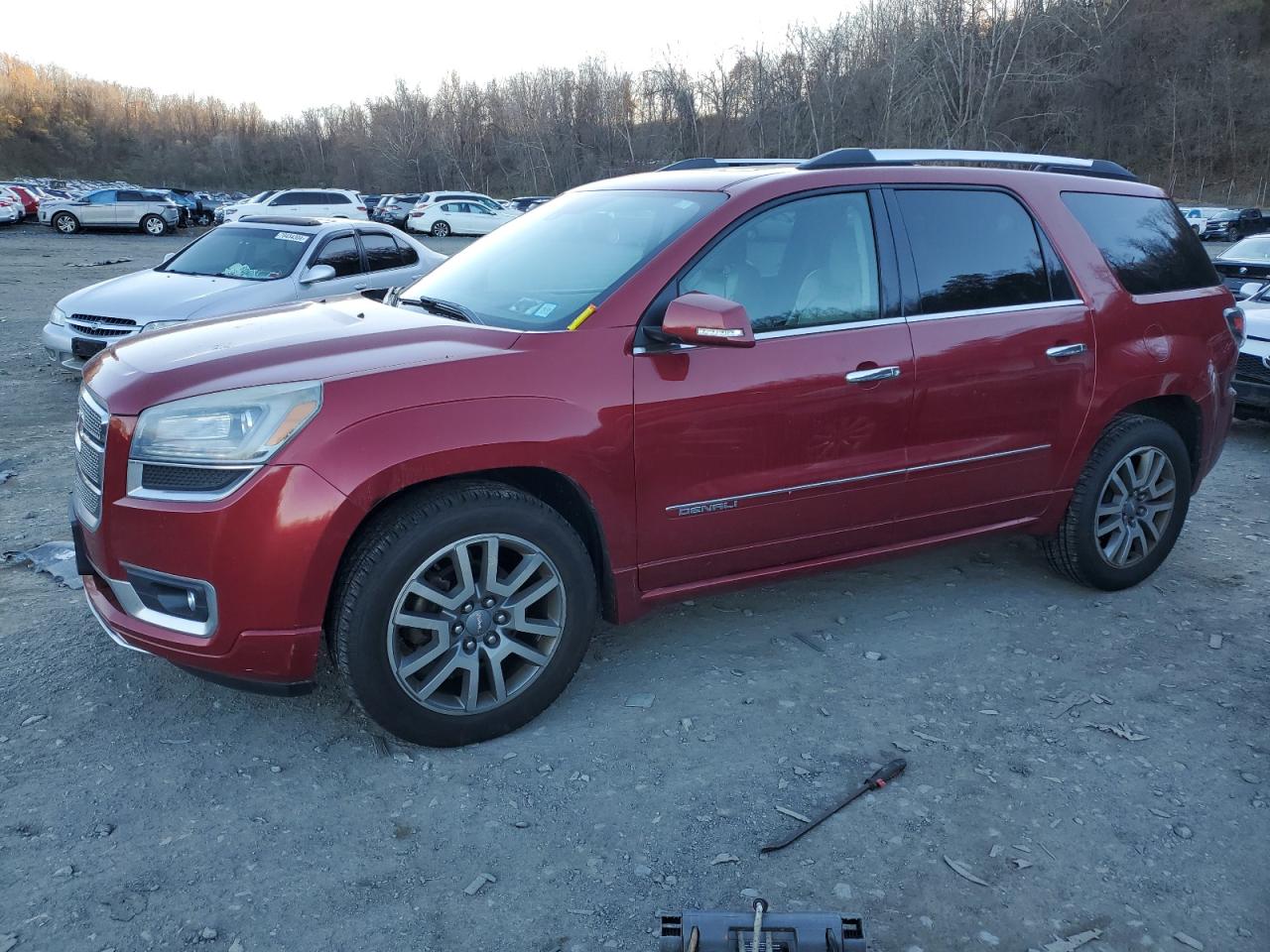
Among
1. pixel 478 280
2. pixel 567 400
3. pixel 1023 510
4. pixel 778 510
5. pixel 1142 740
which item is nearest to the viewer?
pixel 567 400

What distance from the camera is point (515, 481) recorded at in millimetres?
3318

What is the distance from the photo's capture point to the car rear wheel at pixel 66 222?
1380 inches

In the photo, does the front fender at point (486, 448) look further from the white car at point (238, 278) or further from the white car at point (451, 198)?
Result: the white car at point (451, 198)

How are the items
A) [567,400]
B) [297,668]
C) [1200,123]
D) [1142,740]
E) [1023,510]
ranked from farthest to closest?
[1200,123] < [1023,510] < [1142,740] < [567,400] < [297,668]

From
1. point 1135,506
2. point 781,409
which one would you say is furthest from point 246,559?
point 1135,506

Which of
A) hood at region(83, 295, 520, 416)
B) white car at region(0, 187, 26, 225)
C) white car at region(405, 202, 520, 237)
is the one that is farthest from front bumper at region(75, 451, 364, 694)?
white car at region(0, 187, 26, 225)

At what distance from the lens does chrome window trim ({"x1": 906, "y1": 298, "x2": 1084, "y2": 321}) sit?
379 centimetres

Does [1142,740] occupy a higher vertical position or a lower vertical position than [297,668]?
lower

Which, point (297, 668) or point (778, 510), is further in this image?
point (778, 510)

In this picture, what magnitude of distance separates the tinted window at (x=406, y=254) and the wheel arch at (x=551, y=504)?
23.1ft

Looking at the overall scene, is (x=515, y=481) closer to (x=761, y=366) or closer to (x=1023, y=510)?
(x=761, y=366)

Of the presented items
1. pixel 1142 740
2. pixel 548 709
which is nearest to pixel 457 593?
pixel 548 709

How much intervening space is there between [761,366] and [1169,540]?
2633 mm

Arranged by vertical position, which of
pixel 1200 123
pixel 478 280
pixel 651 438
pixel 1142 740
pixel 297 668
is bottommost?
pixel 1142 740
